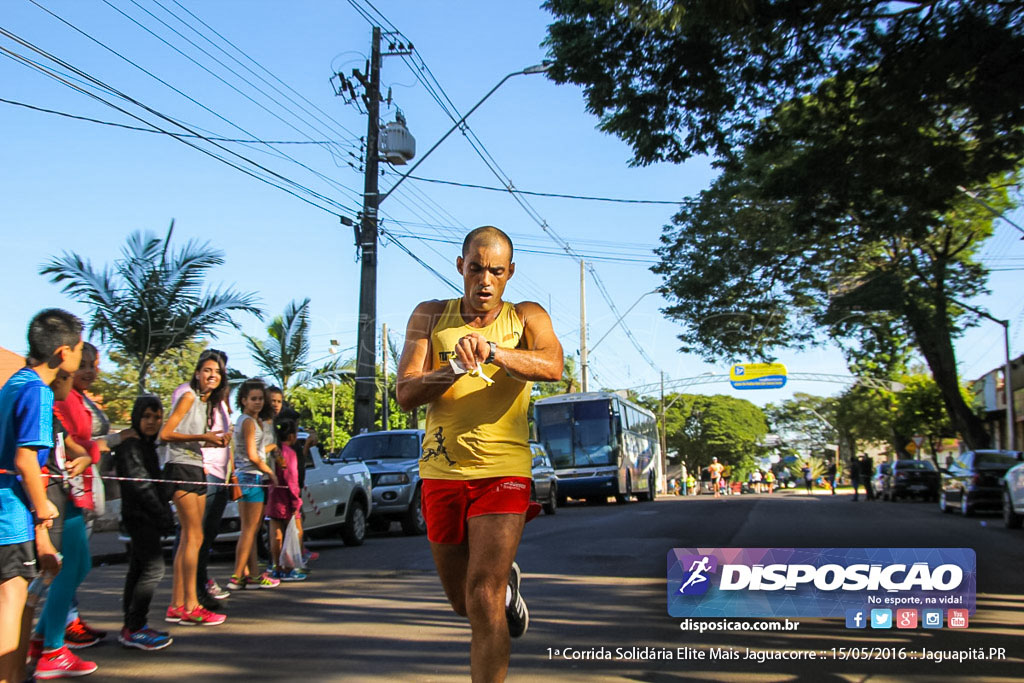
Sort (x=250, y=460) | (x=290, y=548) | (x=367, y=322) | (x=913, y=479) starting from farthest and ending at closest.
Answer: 1. (x=913, y=479)
2. (x=367, y=322)
3. (x=290, y=548)
4. (x=250, y=460)

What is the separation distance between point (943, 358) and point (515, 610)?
2461 centimetres

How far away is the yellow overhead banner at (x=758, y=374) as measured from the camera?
2791cm

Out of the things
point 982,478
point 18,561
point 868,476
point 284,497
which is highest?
point 868,476

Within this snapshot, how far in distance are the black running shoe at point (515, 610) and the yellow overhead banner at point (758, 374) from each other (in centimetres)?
2433

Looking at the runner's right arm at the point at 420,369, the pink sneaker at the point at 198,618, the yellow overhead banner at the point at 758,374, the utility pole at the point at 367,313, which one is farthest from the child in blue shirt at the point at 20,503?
the yellow overhead banner at the point at 758,374

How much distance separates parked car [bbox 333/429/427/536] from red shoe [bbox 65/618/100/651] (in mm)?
7737

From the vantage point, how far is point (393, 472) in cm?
1418

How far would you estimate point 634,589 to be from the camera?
792cm

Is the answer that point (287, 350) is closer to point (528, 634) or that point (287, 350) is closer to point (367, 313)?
A: point (367, 313)

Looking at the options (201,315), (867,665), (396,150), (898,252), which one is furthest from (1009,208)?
(867,665)

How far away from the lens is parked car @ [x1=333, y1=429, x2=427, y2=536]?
14.1 m

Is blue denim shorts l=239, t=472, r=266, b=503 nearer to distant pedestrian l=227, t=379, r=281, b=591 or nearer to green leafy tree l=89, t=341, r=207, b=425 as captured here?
distant pedestrian l=227, t=379, r=281, b=591

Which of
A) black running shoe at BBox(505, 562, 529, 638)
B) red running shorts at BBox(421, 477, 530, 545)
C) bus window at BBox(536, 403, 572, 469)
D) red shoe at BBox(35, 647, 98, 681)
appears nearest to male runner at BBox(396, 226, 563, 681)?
red running shorts at BBox(421, 477, 530, 545)

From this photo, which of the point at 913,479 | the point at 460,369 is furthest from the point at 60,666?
the point at 913,479
